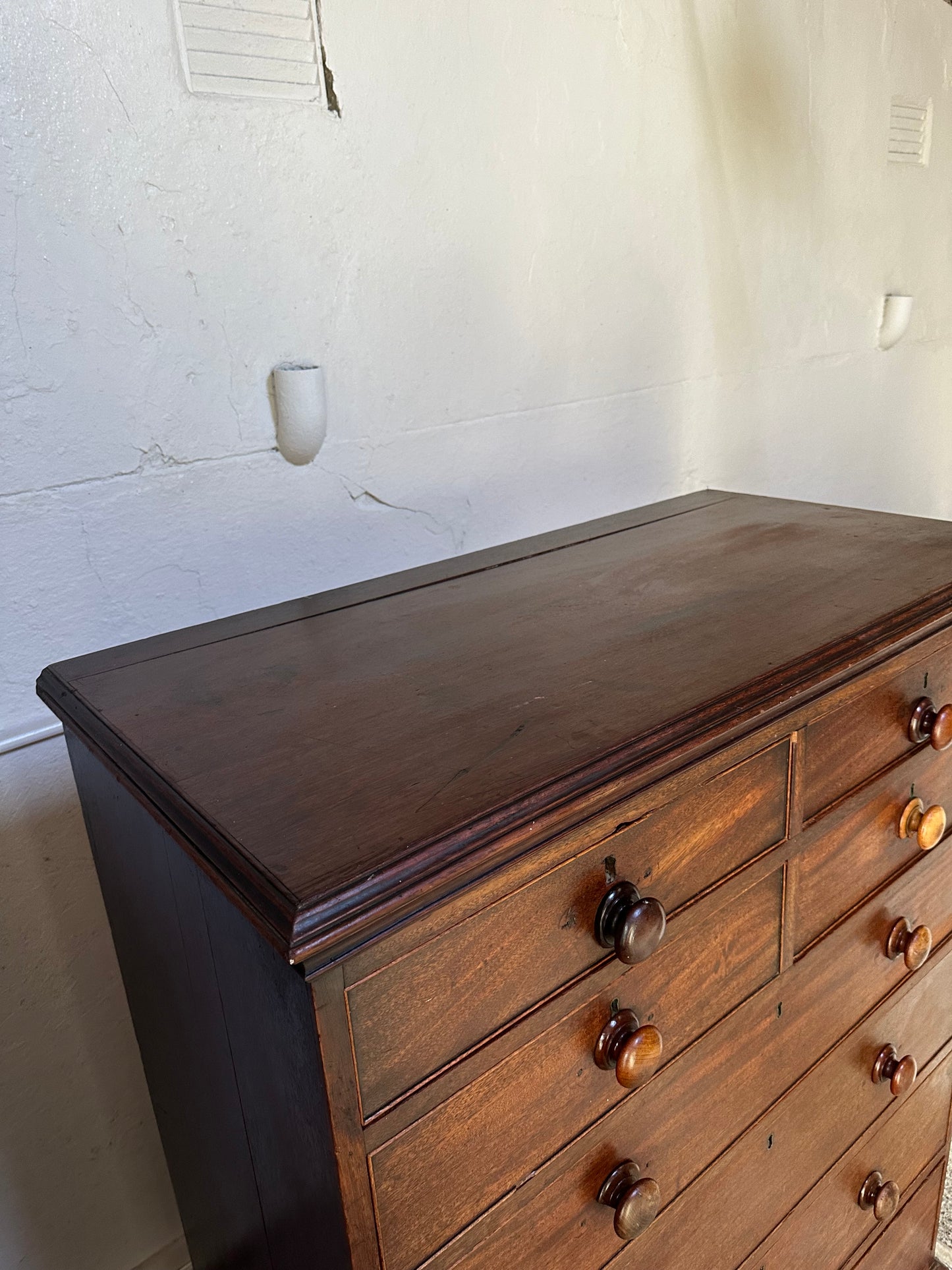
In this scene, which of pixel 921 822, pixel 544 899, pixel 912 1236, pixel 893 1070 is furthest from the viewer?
pixel 912 1236

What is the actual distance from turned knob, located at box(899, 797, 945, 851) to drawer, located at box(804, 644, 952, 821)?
8cm

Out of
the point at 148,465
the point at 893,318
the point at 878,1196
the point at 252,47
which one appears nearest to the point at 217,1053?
the point at 148,465

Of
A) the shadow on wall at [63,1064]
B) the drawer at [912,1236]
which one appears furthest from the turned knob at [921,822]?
the shadow on wall at [63,1064]

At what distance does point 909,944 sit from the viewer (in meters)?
1.17

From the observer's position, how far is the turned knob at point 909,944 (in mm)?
1165

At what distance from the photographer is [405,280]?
134cm

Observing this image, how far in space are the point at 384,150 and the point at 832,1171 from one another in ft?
4.89

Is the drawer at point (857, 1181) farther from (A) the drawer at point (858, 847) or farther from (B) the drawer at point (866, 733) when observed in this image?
(B) the drawer at point (866, 733)

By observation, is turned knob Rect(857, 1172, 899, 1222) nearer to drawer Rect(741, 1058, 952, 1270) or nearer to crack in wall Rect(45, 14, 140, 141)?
drawer Rect(741, 1058, 952, 1270)

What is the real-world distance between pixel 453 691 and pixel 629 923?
0.27 meters

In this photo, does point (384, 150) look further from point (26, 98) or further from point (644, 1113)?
point (644, 1113)

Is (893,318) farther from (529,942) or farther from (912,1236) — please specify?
(529,942)

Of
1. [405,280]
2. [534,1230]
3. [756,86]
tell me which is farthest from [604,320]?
[534,1230]

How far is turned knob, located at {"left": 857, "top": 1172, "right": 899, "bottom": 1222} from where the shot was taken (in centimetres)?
128
